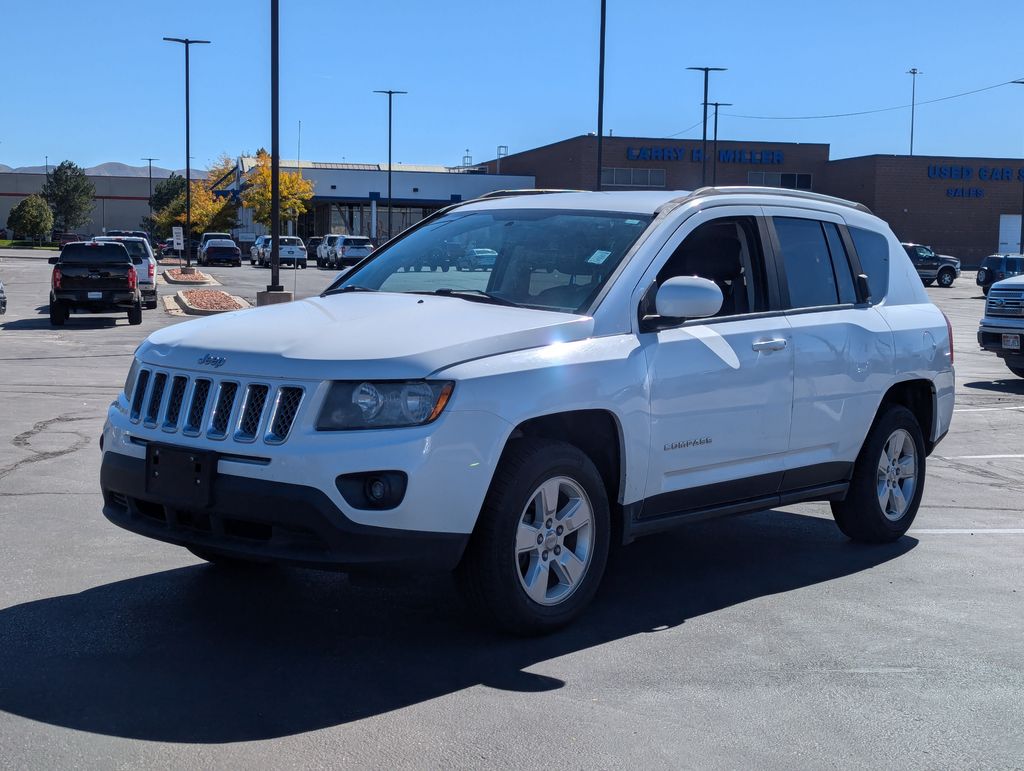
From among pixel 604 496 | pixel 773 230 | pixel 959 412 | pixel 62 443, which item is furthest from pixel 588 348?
pixel 959 412

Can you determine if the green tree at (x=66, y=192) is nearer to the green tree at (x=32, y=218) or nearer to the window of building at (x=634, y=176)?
the green tree at (x=32, y=218)

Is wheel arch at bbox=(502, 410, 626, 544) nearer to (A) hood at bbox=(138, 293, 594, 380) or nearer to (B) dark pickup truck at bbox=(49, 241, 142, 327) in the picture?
(A) hood at bbox=(138, 293, 594, 380)

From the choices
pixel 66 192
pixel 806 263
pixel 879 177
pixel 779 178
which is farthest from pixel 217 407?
pixel 66 192

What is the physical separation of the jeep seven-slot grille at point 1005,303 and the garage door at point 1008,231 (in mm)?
69845

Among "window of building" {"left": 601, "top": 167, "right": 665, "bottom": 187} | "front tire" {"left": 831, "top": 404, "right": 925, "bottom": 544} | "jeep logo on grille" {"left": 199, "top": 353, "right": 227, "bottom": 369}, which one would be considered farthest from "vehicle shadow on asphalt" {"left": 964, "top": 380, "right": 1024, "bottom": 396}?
"window of building" {"left": 601, "top": 167, "right": 665, "bottom": 187}

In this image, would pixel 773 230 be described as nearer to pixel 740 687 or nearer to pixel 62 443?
pixel 740 687

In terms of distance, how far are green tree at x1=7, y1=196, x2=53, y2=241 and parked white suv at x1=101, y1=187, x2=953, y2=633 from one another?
110 m

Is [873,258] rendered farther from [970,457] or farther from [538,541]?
[970,457]

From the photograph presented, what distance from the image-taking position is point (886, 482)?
7234 mm

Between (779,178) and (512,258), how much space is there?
79.5 meters

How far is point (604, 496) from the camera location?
5379 millimetres

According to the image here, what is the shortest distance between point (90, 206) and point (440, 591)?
128m

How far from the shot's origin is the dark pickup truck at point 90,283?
23.6 m

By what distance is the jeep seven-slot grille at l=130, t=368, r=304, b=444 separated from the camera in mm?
4746
